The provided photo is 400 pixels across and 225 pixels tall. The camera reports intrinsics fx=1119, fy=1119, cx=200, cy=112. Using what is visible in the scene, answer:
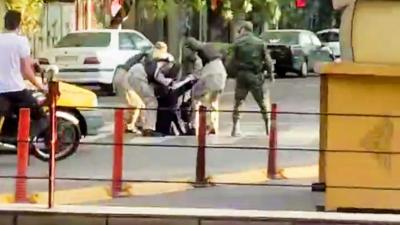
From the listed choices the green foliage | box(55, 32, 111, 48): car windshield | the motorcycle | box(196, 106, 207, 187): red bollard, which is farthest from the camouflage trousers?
box(55, 32, 111, 48): car windshield

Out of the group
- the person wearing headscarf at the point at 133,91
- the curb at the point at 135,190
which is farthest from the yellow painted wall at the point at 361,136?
the person wearing headscarf at the point at 133,91

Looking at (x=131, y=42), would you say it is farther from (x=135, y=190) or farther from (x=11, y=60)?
(x=135, y=190)

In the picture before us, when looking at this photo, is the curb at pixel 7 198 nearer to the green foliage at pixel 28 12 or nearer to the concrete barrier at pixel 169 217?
the concrete barrier at pixel 169 217

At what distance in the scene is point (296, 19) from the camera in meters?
57.4

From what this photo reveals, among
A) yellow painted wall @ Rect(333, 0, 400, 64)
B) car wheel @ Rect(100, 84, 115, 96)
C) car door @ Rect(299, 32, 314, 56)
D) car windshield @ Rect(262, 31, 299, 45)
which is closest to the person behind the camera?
yellow painted wall @ Rect(333, 0, 400, 64)

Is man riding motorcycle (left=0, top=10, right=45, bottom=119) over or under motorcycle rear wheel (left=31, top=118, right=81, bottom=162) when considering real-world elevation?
over

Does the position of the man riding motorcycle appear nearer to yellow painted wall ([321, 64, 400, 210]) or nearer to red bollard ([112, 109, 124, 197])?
red bollard ([112, 109, 124, 197])

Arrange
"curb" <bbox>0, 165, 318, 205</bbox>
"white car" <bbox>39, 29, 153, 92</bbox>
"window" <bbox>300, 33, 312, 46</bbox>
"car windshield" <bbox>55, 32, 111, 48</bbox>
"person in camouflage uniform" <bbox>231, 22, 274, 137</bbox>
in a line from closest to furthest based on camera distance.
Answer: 1. "curb" <bbox>0, 165, 318, 205</bbox>
2. "person in camouflage uniform" <bbox>231, 22, 274, 137</bbox>
3. "white car" <bbox>39, 29, 153, 92</bbox>
4. "car windshield" <bbox>55, 32, 111, 48</bbox>
5. "window" <bbox>300, 33, 312, 46</bbox>

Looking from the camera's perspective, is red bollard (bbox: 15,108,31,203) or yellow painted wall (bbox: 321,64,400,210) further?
red bollard (bbox: 15,108,31,203)

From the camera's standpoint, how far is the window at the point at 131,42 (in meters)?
26.8

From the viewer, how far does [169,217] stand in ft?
28.0

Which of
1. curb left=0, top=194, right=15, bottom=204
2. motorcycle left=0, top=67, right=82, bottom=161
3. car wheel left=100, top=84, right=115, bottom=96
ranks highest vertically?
car wheel left=100, top=84, right=115, bottom=96

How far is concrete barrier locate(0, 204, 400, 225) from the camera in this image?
8.52 metres

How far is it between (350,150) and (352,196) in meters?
0.42
